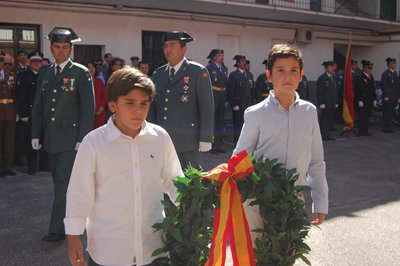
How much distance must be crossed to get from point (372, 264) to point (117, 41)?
10.4 m

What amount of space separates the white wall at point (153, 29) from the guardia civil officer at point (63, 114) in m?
7.44

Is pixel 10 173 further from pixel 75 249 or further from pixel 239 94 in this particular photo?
pixel 75 249

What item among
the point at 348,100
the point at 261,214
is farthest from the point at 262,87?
the point at 261,214

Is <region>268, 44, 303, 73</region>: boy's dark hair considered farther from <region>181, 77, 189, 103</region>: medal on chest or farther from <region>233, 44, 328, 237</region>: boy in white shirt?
<region>181, 77, 189, 103</region>: medal on chest

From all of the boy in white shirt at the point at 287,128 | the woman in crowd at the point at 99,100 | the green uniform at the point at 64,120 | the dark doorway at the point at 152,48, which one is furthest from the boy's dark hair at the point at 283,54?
the dark doorway at the point at 152,48

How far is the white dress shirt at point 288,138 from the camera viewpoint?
9.95ft

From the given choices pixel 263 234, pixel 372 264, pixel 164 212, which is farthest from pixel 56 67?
pixel 372 264

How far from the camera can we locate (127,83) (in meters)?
2.48

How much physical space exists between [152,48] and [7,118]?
676 cm

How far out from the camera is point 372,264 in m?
4.47

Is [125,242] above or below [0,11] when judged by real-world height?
below

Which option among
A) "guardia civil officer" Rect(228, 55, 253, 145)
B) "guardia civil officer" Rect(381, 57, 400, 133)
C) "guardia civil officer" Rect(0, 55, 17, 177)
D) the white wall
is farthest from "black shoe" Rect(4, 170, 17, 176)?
"guardia civil officer" Rect(381, 57, 400, 133)

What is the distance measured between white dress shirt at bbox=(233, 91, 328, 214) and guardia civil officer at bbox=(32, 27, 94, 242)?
227 centimetres

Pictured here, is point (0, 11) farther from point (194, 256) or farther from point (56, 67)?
point (194, 256)
